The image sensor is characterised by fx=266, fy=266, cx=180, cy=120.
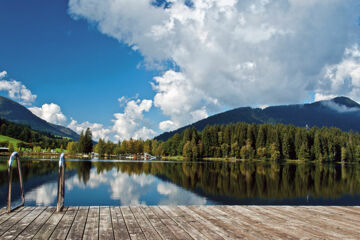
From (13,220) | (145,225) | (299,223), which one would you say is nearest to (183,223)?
(145,225)

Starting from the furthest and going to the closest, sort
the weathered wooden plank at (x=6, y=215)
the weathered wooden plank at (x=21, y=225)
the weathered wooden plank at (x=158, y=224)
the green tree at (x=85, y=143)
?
1. the green tree at (x=85, y=143)
2. the weathered wooden plank at (x=6, y=215)
3. the weathered wooden plank at (x=158, y=224)
4. the weathered wooden plank at (x=21, y=225)

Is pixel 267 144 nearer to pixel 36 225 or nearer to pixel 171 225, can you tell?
pixel 171 225

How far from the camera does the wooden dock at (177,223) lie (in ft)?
22.5

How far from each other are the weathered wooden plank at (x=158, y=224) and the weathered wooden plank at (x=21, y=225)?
346cm

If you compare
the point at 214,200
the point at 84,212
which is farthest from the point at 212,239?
the point at 214,200

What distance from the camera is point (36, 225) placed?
291 inches

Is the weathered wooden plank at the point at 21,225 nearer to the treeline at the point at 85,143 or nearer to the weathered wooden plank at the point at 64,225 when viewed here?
the weathered wooden plank at the point at 64,225

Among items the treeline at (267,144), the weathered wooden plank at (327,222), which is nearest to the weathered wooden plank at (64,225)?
the weathered wooden plank at (327,222)

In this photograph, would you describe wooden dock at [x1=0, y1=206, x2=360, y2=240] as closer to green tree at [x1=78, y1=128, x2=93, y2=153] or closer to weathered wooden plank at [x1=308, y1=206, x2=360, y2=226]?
weathered wooden plank at [x1=308, y1=206, x2=360, y2=226]

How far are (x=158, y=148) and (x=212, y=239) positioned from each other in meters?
169

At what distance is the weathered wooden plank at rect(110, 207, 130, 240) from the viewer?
260 inches

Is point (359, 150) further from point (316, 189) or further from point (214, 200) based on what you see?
point (214, 200)

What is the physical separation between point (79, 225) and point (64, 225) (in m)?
0.42

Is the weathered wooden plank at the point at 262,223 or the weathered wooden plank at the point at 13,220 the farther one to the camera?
the weathered wooden plank at the point at 262,223
